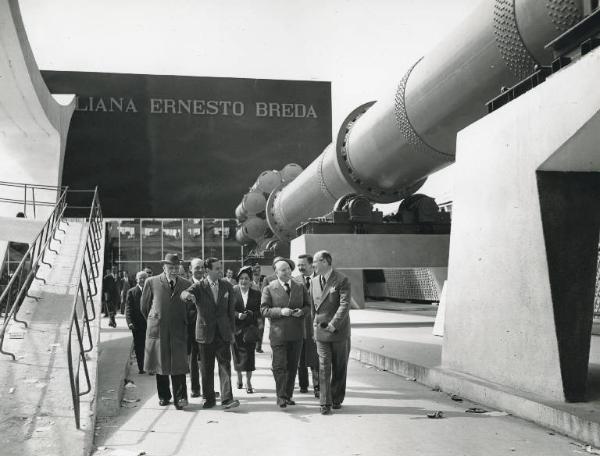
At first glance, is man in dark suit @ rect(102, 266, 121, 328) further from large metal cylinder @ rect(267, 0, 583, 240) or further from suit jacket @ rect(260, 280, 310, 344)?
suit jacket @ rect(260, 280, 310, 344)

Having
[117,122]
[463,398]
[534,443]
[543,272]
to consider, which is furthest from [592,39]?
[117,122]

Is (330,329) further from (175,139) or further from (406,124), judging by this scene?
(175,139)

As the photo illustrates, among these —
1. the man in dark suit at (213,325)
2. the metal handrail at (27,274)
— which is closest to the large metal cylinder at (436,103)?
the man in dark suit at (213,325)

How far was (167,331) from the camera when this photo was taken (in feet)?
21.4

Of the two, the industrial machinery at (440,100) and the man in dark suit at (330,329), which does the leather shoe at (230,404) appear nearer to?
the man in dark suit at (330,329)

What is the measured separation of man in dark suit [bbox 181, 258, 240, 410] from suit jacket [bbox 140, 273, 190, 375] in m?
0.18

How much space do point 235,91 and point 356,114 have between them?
2412cm

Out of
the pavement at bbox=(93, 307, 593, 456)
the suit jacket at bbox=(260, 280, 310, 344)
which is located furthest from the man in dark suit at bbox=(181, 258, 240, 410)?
the suit jacket at bbox=(260, 280, 310, 344)

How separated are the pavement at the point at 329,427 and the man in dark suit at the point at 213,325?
0.95 feet

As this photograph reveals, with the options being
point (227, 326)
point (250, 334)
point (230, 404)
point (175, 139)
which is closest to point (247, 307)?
point (250, 334)

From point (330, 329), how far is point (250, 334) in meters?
1.61

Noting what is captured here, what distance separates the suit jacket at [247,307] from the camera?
7508mm

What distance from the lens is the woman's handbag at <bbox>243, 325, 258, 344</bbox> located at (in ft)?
24.2

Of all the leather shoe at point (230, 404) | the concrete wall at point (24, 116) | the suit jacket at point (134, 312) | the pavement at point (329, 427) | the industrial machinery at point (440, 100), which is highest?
the concrete wall at point (24, 116)
